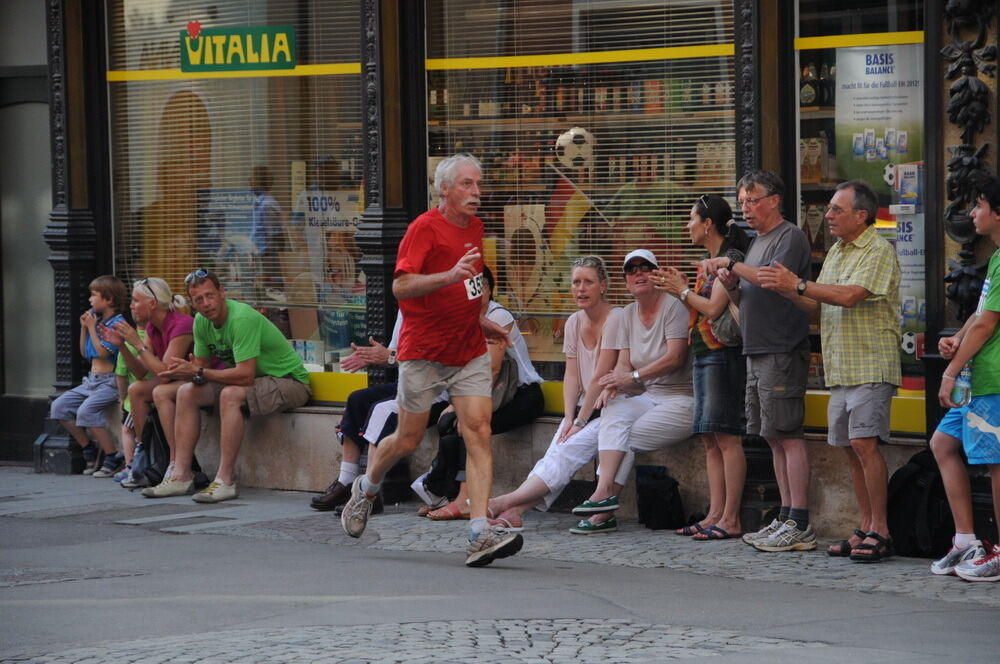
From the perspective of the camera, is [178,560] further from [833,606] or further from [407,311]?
[833,606]

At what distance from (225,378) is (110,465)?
5.83 feet

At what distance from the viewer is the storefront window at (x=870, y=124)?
384 inches

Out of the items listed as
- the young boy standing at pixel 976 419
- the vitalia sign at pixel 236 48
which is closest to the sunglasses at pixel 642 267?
the young boy standing at pixel 976 419

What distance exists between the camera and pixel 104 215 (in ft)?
43.7

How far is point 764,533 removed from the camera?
923 centimetres

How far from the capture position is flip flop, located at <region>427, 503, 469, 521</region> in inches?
407

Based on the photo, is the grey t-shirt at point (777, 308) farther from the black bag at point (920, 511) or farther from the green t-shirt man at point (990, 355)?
the green t-shirt man at point (990, 355)

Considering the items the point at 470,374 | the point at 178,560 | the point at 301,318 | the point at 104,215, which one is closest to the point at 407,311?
the point at 470,374

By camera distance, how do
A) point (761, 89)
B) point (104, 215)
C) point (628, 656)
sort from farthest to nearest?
point (104, 215) → point (761, 89) → point (628, 656)

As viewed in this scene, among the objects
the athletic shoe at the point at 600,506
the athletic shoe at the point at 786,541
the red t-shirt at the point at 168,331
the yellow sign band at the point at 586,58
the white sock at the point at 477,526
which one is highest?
the yellow sign band at the point at 586,58

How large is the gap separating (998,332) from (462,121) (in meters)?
4.57

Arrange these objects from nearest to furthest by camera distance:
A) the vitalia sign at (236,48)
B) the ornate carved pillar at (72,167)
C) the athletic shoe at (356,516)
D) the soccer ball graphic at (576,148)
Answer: the athletic shoe at (356,516) → the soccer ball graphic at (576,148) → the vitalia sign at (236,48) → the ornate carved pillar at (72,167)

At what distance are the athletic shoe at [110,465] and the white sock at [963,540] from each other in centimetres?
670

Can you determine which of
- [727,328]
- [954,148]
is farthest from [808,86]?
[727,328]
